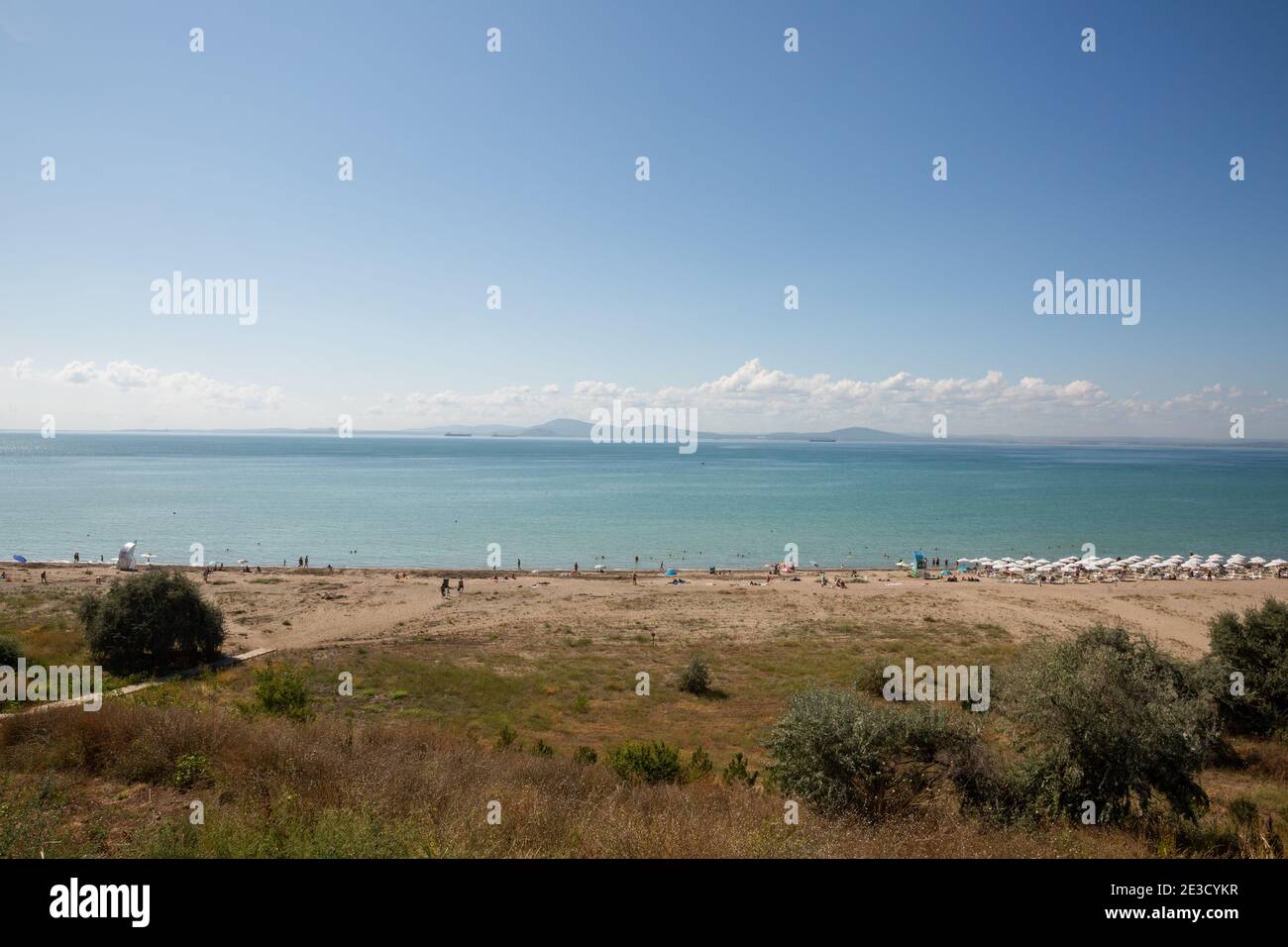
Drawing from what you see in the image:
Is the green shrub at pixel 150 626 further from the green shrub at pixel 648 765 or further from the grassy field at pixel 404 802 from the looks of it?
the green shrub at pixel 648 765

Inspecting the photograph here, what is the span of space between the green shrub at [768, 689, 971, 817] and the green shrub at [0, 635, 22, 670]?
65.8 feet

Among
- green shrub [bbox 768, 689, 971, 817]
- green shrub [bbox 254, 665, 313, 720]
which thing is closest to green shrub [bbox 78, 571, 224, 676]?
green shrub [bbox 254, 665, 313, 720]

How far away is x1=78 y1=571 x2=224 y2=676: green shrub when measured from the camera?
20.0 metres

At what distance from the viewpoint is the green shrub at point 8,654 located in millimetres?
15875

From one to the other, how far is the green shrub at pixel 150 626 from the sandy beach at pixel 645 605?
109 inches

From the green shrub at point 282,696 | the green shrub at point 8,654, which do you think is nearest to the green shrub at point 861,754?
the green shrub at point 282,696

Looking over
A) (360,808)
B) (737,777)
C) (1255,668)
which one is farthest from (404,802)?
(1255,668)

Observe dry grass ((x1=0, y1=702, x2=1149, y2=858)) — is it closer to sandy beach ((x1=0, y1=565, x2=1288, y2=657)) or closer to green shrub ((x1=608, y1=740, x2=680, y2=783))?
green shrub ((x1=608, y1=740, x2=680, y2=783))

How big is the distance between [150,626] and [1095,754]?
26.2 m
